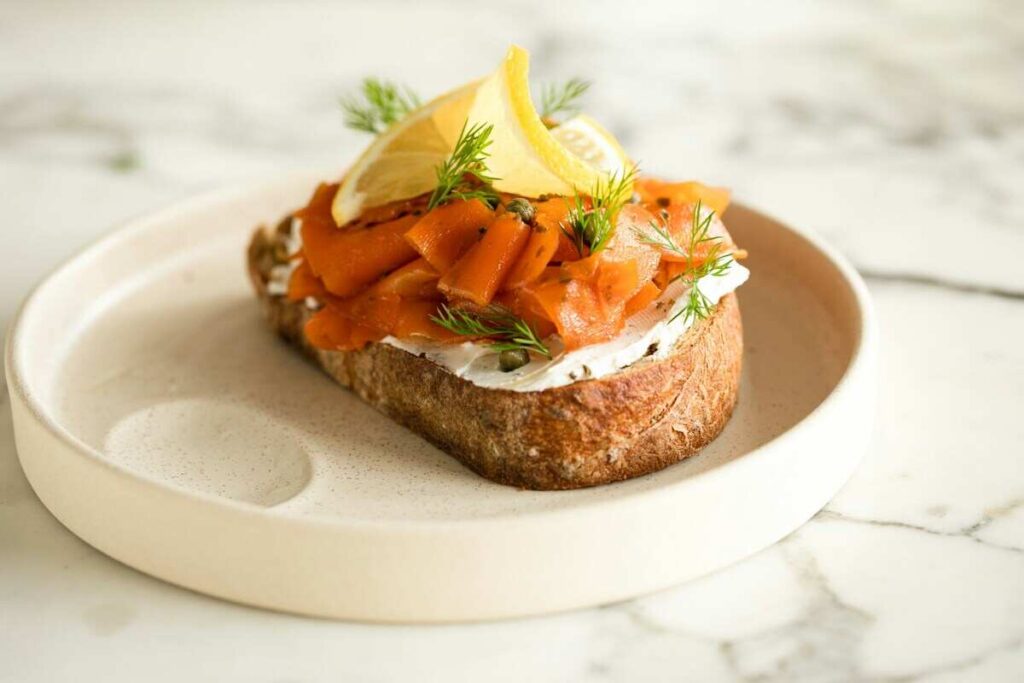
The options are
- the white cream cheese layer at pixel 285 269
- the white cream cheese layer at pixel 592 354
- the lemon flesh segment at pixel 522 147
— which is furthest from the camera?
the white cream cheese layer at pixel 285 269

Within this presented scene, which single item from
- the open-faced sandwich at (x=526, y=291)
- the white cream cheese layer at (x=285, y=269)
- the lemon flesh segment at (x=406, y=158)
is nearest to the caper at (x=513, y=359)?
the open-faced sandwich at (x=526, y=291)

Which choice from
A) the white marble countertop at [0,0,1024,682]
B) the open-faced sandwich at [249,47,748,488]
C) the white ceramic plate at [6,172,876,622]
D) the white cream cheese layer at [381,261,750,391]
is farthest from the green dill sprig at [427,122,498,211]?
the white marble countertop at [0,0,1024,682]

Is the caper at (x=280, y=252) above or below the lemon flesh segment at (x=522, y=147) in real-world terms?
below

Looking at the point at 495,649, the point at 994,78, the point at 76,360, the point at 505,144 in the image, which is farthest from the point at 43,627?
the point at 994,78

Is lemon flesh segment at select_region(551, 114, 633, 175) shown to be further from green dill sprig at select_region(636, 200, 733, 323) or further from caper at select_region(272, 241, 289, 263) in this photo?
caper at select_region(272, 241, 289, 263)

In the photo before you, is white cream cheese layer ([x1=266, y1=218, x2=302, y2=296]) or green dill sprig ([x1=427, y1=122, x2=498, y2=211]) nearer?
green dill sprig ([x1=427, y1=122, x2=498, y2=211])

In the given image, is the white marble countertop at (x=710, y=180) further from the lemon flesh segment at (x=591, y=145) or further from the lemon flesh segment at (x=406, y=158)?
the lemon flesh segment at (x=406, y=158)

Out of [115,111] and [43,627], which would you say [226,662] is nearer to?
[43,627]
